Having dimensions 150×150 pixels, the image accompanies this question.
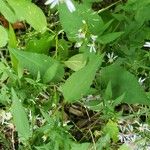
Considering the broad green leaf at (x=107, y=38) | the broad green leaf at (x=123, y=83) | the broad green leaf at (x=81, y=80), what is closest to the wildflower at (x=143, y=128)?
the broad green leaf at (x=123, y=83)

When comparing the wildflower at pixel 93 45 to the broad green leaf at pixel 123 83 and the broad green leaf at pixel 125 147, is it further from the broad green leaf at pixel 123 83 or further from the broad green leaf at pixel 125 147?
the broad green leaf at pixel 125 147

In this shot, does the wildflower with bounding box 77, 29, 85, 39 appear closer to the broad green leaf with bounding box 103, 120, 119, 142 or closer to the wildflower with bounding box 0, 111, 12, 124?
the broad green leaf with bounding box 103, 120, 119, 142

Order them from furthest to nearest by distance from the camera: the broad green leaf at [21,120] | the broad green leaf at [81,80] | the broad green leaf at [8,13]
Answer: the broad green leaf at [8,13] → the broad green leaf at [21,120] → the broad green leaf at [81,80]

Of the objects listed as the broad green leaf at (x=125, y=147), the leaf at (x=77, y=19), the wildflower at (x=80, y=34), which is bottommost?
the broad green leaf at (x=125, y=147)

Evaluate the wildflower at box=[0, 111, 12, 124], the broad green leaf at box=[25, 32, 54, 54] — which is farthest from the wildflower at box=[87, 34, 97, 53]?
the wildflower at box=[0, 111, 12, 124]

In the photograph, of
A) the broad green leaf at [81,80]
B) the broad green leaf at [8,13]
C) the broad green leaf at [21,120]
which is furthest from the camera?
the broad green leaf at [8,13]

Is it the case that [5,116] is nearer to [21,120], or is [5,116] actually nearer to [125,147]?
[21,120]
